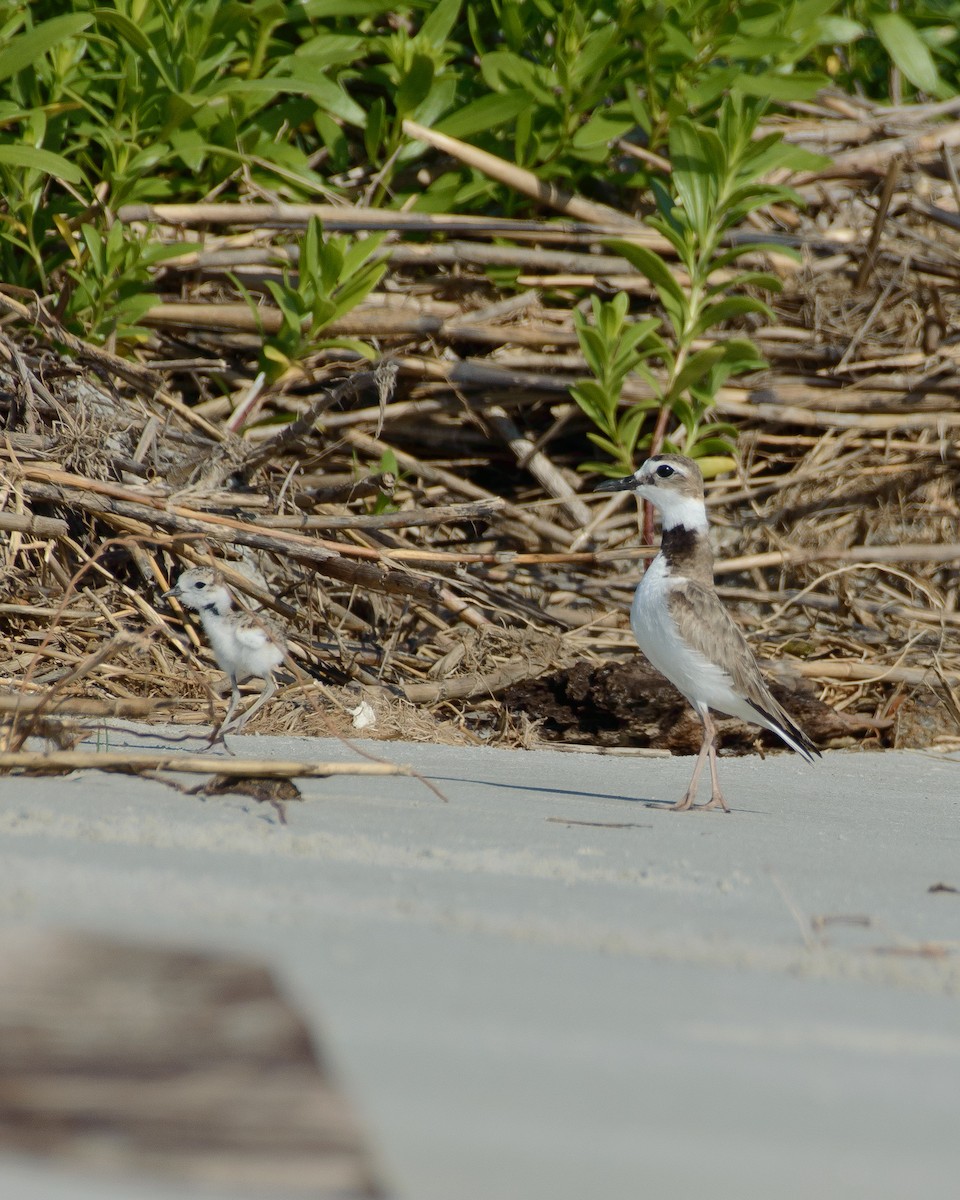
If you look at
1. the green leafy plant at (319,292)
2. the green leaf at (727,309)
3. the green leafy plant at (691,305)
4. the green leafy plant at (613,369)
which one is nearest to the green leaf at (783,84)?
the green leafy plant at (691,305)

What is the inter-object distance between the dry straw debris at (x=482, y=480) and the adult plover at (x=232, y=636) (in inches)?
7.1

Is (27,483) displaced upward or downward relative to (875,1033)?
downward

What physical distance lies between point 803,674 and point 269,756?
8.73 feet

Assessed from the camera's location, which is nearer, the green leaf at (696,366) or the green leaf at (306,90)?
the green leaf at (306,90)

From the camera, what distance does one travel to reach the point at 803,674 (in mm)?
5758

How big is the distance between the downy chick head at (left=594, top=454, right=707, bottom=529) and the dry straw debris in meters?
0.52

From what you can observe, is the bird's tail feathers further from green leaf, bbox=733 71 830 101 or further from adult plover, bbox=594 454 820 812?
green leaf, bbox=733 71 830 101

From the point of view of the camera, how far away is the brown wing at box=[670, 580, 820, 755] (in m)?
4.50

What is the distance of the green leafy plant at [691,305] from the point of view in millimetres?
6051

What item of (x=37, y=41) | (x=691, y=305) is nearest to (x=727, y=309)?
(x=691, y=305)

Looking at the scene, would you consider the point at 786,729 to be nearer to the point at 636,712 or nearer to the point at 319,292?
the point at 636,712

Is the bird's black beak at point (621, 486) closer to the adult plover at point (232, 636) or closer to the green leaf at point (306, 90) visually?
the adult plover at point (232, 636)

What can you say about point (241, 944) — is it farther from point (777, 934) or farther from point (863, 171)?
point (863, 171)

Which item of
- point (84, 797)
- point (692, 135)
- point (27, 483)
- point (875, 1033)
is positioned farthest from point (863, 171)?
point (875, 1033)
